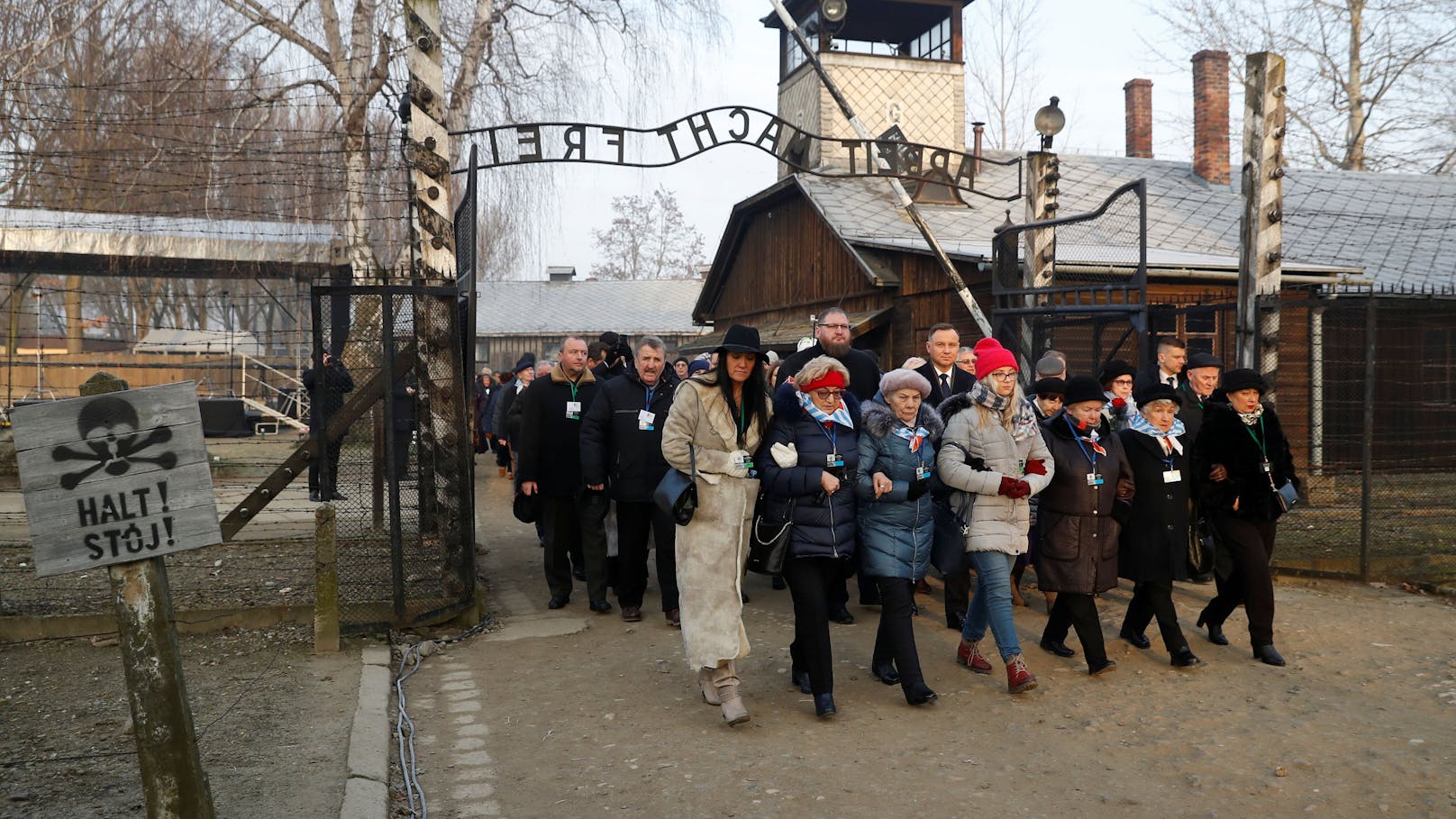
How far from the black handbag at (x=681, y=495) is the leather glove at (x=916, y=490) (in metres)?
1.10

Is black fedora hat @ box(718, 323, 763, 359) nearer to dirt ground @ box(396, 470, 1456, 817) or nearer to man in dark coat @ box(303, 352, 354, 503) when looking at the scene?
dirt ground @ box(396, 470, 1456, 817)

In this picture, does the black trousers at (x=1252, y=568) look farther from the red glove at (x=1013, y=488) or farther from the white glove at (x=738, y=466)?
the white glove at (x=738, y=466)

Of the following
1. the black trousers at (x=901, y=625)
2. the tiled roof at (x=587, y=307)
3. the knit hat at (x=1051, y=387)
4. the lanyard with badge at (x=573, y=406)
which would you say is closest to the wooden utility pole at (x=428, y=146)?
the lanyard with badge at (x=573, y=406)

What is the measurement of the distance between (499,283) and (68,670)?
45.4m

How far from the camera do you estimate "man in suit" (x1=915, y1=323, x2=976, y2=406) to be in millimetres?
8508

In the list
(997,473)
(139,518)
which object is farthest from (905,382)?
(139,518)

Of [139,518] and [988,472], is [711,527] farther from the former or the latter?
[139,518]

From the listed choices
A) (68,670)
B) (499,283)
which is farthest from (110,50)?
(499,283)

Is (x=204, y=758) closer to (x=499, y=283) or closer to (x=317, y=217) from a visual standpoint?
(x=317, y=217)

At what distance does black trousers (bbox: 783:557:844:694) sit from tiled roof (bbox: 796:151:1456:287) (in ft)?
33.1

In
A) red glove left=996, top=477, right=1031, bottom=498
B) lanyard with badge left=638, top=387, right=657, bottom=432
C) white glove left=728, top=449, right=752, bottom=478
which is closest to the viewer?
white glove left=728, top=449, right=752, bottom=478

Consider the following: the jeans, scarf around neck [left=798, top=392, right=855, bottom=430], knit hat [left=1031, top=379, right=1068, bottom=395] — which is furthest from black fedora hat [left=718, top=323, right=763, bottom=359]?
knit hat [left=1031, top=379, right=1068, bottom=395]

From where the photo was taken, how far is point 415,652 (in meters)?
7.38

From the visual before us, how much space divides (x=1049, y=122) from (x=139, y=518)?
10232 mm
